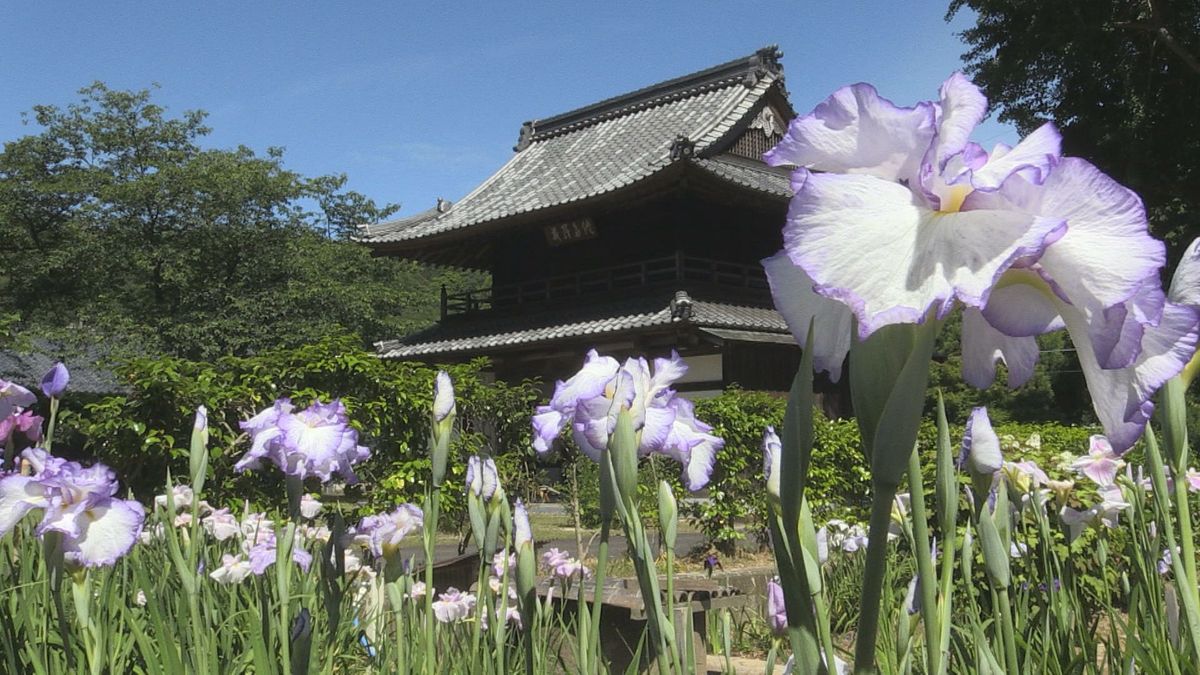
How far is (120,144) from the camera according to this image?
20.6 meters

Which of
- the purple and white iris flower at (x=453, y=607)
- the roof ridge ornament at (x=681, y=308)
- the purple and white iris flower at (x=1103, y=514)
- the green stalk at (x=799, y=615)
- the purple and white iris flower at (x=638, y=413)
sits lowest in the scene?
the purple and white iris flower at (x=453, y=607)

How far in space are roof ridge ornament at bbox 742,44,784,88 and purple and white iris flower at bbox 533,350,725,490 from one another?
13.9m

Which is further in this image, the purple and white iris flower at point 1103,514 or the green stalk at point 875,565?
the purple and white iris flower at point 1103,514

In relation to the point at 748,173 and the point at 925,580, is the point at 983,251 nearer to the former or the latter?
the point at 925,580

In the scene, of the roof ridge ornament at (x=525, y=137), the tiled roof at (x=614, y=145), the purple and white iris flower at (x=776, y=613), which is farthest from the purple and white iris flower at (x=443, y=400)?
the roof ridge ornament at (x=525, y=137)

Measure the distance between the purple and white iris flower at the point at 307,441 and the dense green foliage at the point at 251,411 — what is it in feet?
9.40

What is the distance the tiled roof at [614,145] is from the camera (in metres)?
12.5

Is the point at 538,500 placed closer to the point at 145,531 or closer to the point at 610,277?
the point at 610,277

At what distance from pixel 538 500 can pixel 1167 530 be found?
1158 centimetres

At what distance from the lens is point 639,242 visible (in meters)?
12.7

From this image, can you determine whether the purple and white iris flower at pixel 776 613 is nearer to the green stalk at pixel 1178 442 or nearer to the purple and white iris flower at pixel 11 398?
the green stalk at pixel 1178 442

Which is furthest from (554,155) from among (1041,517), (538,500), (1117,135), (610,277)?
(1041,517)

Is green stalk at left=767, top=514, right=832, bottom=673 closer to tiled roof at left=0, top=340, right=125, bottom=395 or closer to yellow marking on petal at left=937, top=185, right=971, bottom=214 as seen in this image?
yellow marking on petal at left=937, top=185, right=971, bottom=214

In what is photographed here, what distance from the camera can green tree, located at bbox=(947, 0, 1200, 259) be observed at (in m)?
12.1
